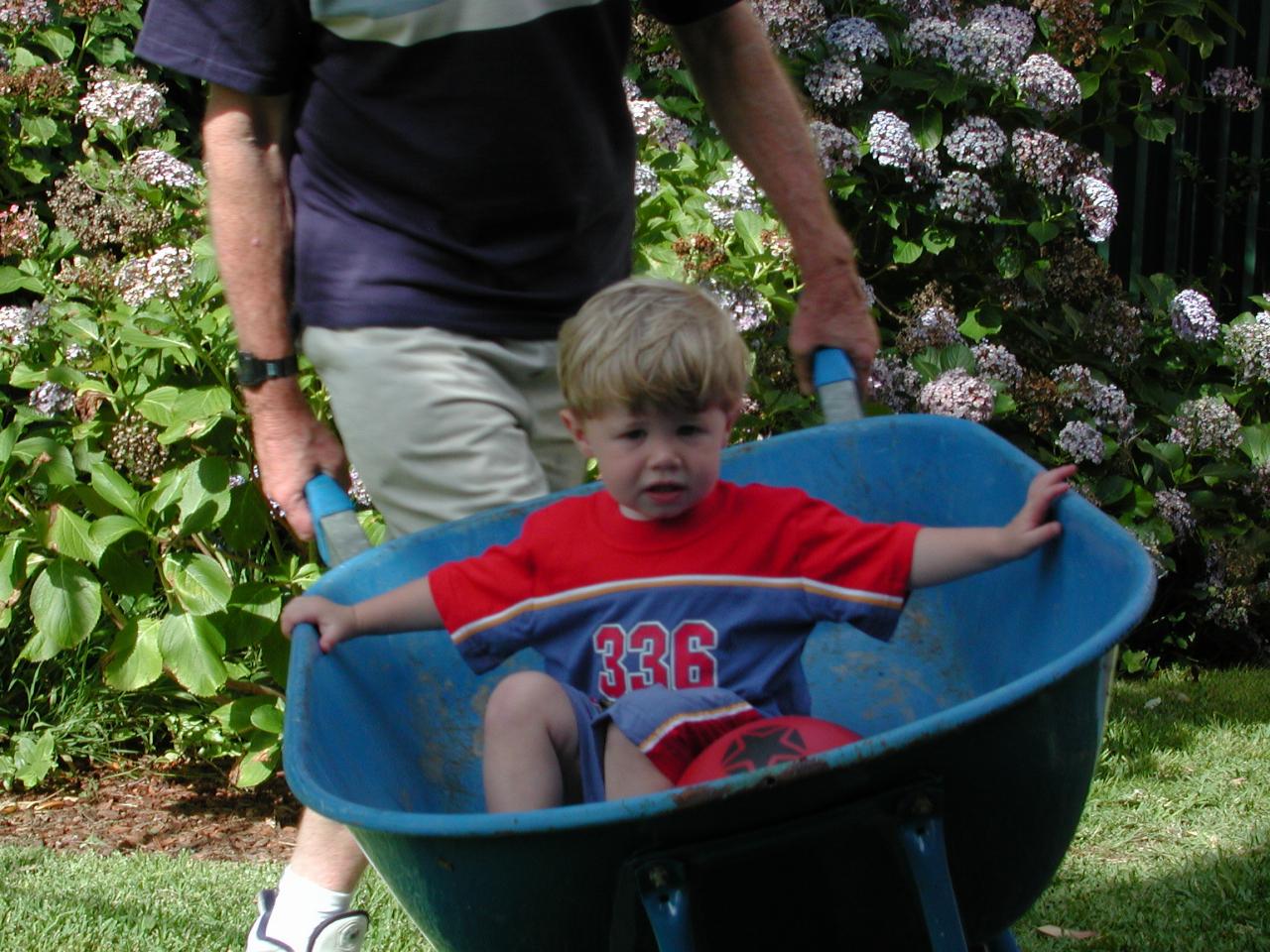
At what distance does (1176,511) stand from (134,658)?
2.69 meters

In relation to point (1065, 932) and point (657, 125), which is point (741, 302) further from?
point (1065, 932)

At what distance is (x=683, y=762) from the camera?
167cm

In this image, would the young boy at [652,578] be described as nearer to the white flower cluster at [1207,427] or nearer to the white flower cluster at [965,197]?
the white flower cluster at [965,197]

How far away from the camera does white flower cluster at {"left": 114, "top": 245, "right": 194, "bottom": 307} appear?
3.28m

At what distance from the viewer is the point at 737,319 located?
3430mm

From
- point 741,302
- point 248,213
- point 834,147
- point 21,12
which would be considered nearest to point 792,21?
point 834,147

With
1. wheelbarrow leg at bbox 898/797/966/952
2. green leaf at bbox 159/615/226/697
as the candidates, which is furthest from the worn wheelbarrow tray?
green leaf at bbox 159/615/226/697

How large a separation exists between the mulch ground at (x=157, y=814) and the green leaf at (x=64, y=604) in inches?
19.3

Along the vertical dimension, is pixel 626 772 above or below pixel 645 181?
below

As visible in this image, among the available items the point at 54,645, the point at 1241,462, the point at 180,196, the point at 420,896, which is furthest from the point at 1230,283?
the point at 420,896

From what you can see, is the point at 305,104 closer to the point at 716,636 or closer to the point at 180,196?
the point at 716,636

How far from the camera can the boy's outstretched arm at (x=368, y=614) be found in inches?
71.2

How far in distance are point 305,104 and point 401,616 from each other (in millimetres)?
771

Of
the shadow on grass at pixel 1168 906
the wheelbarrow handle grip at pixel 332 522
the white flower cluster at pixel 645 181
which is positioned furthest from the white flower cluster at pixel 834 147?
the wheelbarrow handle grip at pixel 332 522
